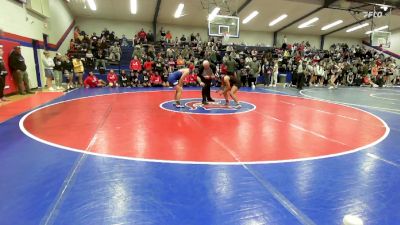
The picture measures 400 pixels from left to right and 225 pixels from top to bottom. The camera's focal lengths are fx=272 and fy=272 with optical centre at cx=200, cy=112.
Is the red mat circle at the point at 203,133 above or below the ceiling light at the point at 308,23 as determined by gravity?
below

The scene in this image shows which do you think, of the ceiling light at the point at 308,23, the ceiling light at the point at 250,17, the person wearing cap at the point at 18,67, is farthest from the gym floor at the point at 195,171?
the ceiling light at the point at 308,23

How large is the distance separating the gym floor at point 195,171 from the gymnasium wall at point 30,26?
6630 millimetres

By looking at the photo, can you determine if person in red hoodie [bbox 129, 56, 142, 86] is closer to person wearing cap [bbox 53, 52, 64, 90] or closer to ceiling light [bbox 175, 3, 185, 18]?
person wearing cap [bbox 53, 52, 64, 90]

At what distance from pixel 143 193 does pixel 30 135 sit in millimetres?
3464

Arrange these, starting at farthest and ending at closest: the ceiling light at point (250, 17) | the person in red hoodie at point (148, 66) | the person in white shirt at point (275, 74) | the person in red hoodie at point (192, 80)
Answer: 1. the ceiling light at point (250, 17)
2. the person in white shirt at point (275, 74)
3. the person in red hoodie at point (192, 80)
4. the person in red hoodie at point (148, 66)

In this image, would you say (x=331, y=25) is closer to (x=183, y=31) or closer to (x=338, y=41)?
(x=338, y=41)

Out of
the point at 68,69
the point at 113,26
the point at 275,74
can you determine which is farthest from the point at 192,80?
the point at 113,26

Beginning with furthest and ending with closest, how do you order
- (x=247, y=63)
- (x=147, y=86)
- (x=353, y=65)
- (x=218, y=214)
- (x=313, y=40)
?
1. (x=313, y=40)
2. (x=353, y=65)
3. (x=247, y=63)
4. (x=147, y=86)
5. (x=218, y=214)

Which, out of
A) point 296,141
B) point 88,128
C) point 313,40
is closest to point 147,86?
point 88,128

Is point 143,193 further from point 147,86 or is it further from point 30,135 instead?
point 147,86

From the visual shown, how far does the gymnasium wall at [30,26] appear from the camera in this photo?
11078mm

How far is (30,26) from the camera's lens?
13234 mm

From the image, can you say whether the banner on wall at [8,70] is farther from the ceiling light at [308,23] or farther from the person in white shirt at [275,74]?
the ceiling light at [308,23]

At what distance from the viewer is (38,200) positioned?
2.82 meters
